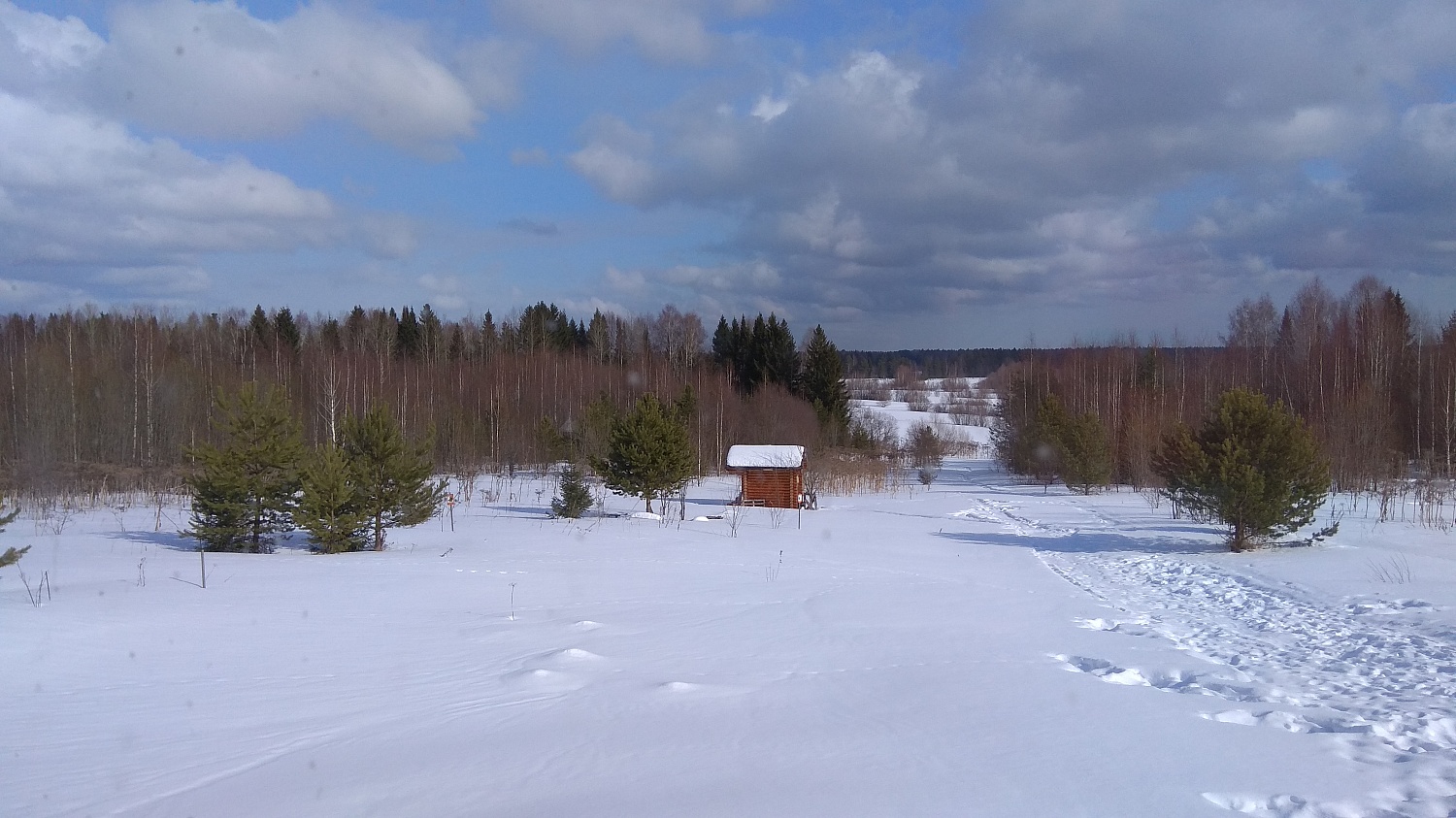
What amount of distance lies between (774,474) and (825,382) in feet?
93.4

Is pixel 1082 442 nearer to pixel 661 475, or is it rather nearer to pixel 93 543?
pixel 661 475

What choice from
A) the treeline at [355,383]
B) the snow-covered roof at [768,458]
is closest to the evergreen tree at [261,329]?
the treeline at [355,383]

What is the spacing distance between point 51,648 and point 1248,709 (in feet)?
34.1

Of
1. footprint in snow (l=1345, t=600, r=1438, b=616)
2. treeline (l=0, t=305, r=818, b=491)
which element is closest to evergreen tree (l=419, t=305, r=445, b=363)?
treeline (l=0, t=305, r=818, b=491)

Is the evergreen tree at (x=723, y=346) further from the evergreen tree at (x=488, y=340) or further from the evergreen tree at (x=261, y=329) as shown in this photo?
the evergreen tree at (x=261, y=329)

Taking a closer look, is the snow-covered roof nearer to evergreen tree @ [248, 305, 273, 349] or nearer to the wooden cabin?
the wooden cabin

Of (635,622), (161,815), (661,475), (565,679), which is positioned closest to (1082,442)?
Result: (661,475)

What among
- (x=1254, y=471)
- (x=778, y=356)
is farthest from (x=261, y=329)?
(x=1254, y=471)

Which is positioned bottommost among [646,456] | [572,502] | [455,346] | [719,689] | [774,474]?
[719,689]

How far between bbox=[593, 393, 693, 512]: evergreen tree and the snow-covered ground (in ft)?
34.9

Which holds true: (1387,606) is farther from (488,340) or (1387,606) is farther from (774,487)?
(488,340)

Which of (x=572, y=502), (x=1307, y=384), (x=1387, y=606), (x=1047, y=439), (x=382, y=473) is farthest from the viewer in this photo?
(x=1307, y=384)

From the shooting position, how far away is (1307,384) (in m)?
51.0

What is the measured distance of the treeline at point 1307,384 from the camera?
37.0m
